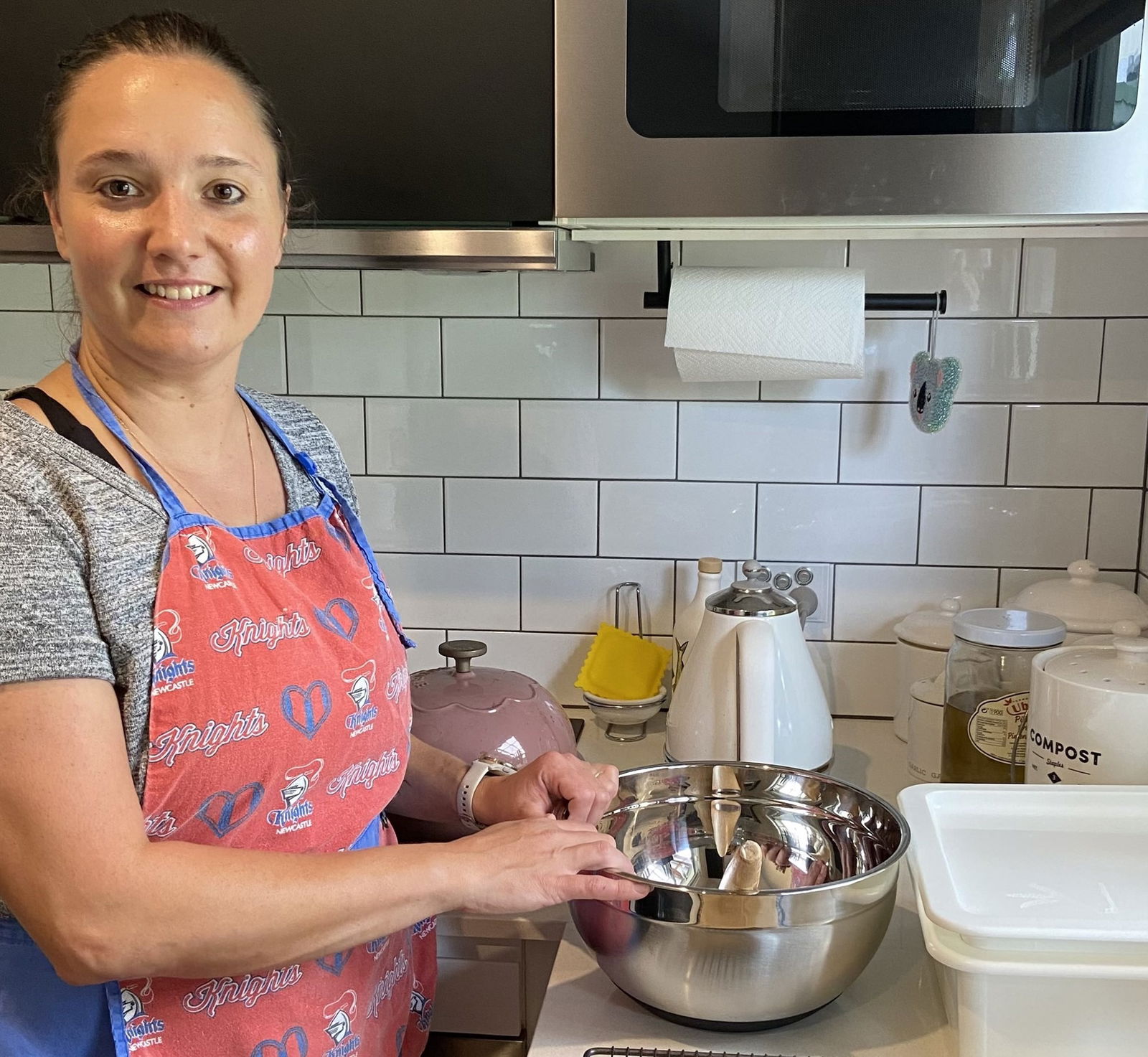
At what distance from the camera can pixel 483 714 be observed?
49.0 inches

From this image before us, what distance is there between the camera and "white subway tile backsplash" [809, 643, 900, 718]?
1.59m

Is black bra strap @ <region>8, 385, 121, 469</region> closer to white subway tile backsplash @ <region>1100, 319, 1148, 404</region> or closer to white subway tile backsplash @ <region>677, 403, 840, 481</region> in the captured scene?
white subway tile backsplash @ <region>677, 403, 840, 481</region>

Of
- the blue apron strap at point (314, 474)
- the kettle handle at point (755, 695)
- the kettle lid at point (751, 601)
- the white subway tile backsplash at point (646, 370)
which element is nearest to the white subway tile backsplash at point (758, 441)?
the white subway tile backsplash at point (646, 370)

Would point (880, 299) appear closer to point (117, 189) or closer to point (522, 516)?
point (522, 516)

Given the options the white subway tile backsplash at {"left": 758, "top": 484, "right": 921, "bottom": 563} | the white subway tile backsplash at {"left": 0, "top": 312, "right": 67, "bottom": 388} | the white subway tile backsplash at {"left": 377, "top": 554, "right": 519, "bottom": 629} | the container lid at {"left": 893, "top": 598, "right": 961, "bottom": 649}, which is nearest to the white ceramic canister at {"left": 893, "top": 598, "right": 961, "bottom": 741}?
the container lid at {"left": 893, "top": 598, "right": 961, "bottom": 649}

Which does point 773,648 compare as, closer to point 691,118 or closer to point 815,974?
point 815,974

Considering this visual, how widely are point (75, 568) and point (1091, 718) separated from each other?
864 mm

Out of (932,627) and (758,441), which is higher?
(758,441)

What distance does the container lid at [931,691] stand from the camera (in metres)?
1.39

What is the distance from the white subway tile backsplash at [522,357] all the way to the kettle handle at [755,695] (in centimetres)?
48

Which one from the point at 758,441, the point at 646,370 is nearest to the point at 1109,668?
the point at 758,441

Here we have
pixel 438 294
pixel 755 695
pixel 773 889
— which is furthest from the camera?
pixel 438 294

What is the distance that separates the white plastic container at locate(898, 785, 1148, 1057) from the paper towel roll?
1.82 ft

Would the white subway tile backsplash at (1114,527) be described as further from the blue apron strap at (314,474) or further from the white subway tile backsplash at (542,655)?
the blue apron strap at (314,474)
